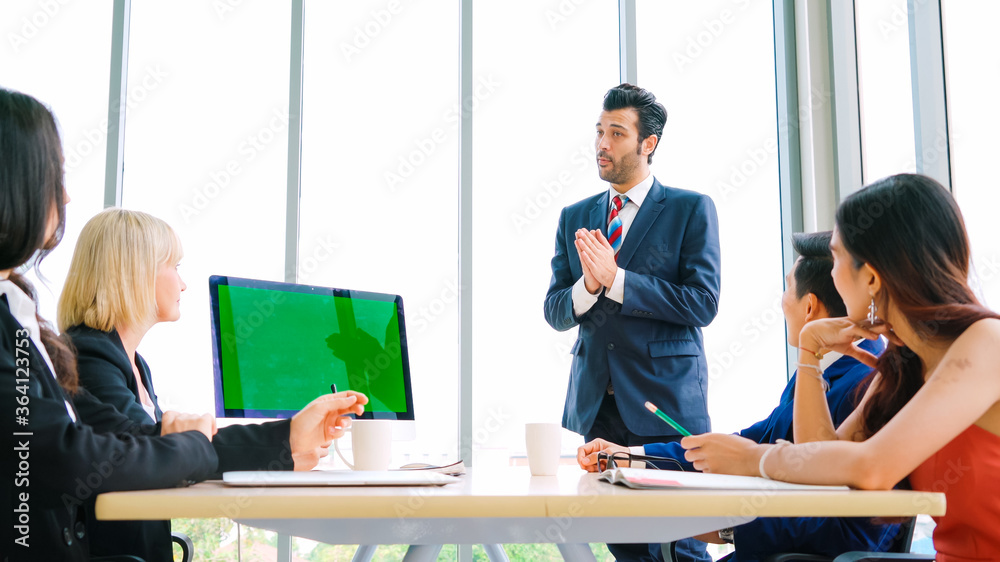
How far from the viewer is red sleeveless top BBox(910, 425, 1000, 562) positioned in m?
1.25

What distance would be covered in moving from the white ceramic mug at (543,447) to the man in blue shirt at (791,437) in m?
0.26

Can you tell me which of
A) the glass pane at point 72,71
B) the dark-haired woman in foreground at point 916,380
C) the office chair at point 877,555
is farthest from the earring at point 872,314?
the glass pane at point 72,71

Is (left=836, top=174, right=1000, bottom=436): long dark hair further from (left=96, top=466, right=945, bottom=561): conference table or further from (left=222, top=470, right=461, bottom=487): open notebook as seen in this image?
(left=222, top=470, right=461, bottom=487): open notebook

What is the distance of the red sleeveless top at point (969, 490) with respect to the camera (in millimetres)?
1253

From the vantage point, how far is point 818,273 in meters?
1.87

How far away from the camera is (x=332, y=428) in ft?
4.56

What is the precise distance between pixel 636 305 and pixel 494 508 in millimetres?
1597

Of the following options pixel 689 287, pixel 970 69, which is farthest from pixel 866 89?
pixel 689 287

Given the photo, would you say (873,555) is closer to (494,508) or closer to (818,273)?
(494,508)

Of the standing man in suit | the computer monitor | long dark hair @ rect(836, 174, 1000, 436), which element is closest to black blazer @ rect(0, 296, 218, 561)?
the computer monitor

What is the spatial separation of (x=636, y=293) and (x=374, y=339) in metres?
0.97

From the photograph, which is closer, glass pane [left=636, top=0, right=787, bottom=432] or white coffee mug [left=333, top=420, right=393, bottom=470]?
white coffee mug [left=333, top=420, right=393, bottom=470]

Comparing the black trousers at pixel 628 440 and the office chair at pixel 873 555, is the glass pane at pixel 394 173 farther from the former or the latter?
the office chair at pixel 873 555

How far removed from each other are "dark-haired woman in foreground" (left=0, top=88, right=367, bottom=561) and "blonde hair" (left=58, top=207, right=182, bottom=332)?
47 centimetres
